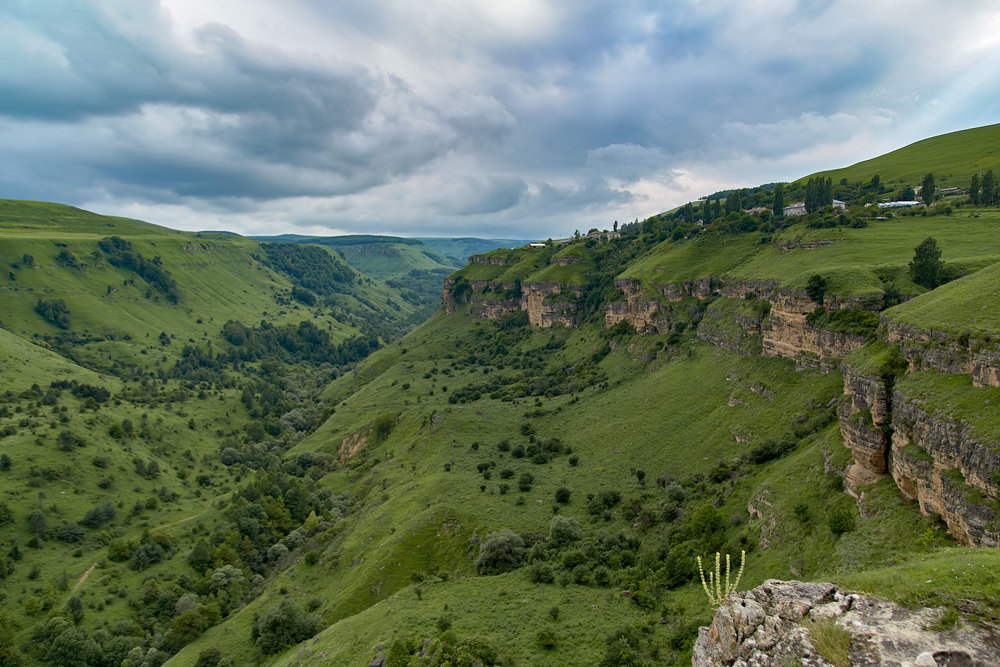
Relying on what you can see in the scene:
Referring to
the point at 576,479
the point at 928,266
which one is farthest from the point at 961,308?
the point at 576,479

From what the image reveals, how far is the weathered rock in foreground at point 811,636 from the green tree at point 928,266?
55654mm

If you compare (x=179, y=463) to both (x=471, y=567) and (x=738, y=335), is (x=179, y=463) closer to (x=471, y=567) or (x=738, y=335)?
(x=471, y=567)

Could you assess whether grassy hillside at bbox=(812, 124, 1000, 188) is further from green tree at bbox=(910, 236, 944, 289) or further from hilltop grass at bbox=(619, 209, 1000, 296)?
green tree at bbox=(910, 236, 944, 289)

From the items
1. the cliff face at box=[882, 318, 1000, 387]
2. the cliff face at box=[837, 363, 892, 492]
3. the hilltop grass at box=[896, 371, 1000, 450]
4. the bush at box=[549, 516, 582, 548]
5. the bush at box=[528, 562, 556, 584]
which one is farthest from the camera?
the bush at box=[549, 516, 582, 548]

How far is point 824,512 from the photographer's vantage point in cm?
3784

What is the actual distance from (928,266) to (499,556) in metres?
59.1

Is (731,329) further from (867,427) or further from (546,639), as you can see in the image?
(546,639)

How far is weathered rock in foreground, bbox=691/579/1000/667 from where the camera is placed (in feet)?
39.9

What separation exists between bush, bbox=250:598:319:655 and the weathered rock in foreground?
51281 millimetres

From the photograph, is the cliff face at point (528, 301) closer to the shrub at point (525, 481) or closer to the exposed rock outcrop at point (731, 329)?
the exposed rock outcrop at point (731, 329)

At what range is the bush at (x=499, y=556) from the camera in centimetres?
5481

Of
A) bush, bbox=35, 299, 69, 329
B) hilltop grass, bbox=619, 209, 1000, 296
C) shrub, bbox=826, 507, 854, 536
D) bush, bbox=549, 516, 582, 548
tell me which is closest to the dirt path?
bush, bbox=549, 516, 582, 548

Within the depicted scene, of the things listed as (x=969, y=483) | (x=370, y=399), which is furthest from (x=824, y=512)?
(x=370, y=399)

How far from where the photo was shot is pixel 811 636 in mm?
14023
